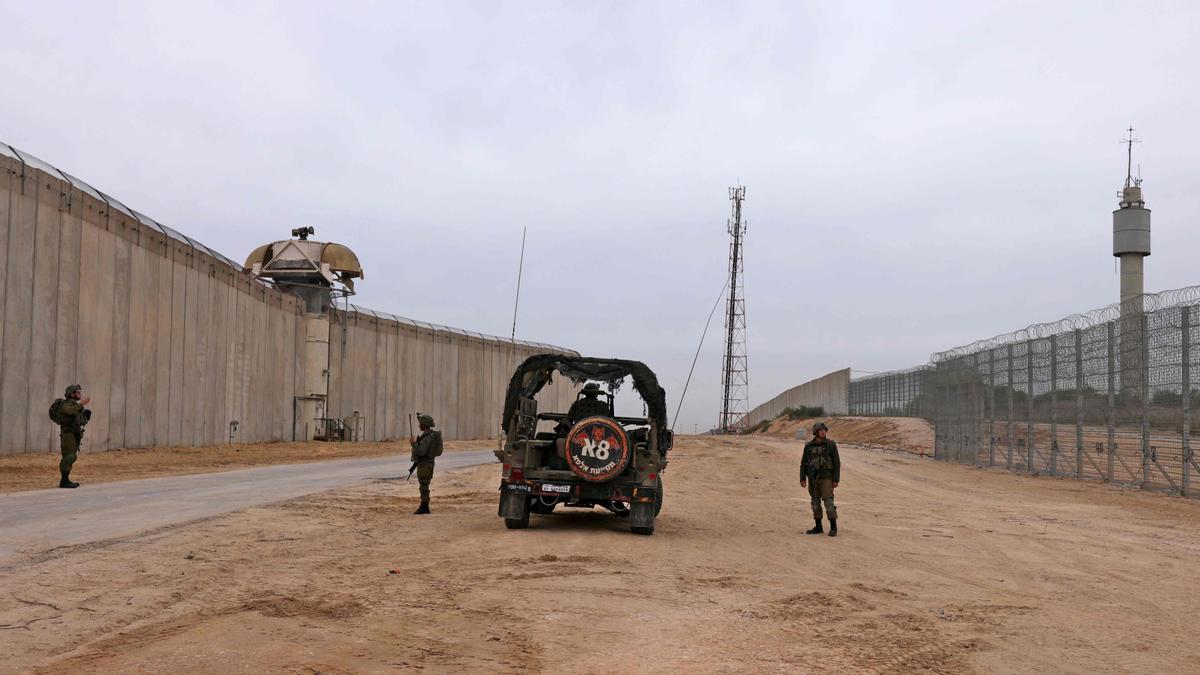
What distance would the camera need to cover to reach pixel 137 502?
14547 millimetres

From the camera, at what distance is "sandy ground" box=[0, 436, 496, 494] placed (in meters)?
18.8

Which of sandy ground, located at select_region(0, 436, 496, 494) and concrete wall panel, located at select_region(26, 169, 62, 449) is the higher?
concrete wall panel, located at select_region(26, 169, 62, 449)

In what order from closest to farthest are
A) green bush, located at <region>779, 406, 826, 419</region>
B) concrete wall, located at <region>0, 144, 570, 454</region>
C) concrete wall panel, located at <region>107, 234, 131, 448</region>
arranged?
1. concrete wall, located at <region>0, 144, 570, 454</region>
2. concrete wall panel, located at <region>107, 234, 131, 448</region>
3. green bush, located at <region>779, 406, 826, 419</region>

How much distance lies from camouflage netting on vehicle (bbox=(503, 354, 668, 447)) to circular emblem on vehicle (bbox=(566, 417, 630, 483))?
130cm

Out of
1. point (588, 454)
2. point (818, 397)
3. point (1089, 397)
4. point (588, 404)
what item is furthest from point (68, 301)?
point (818, 397)

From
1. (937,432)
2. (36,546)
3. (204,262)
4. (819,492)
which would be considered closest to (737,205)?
(937,432)

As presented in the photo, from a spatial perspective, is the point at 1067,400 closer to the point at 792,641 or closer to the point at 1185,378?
the point at 1185,378

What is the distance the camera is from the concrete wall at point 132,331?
22578 millimetres

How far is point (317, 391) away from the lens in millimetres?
43469

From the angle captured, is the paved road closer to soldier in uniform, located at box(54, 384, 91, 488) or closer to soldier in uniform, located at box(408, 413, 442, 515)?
soldier in uniform, located at box(54, 384, 91, 488)

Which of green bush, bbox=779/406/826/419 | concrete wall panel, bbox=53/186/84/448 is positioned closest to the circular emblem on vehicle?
concrete wall panel, bbox=53/186/84/448

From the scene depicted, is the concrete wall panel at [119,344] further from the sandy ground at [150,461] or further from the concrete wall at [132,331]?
the sandy ground at [150,461]

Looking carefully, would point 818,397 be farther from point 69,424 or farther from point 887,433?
point 69,424

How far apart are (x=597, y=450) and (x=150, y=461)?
17060mm
